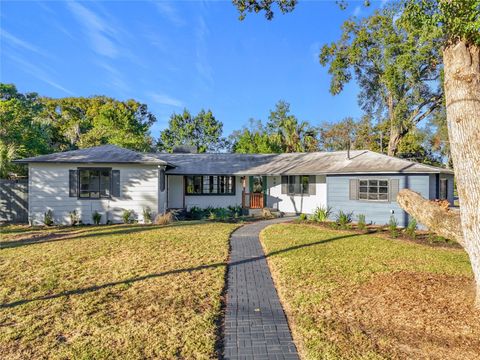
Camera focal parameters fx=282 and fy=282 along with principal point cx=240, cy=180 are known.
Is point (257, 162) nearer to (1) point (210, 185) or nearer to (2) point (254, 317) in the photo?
(1) point (210, 185)

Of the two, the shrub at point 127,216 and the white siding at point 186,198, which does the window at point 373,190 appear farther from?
the shrub at point 127,216

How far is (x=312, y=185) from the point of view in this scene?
1634 centimetres

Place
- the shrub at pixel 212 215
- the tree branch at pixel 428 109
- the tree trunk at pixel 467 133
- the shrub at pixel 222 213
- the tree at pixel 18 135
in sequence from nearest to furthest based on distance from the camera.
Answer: the tree trunk at pixel 467 133, the tree at pixel 18 135, the shrub at pixel 212 215, the shrub at pixel 222 213, the tree branch at pixel 428 109

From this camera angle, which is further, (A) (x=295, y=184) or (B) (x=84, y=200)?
(A) (x=295, y=184)

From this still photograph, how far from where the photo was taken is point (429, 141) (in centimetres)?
4106

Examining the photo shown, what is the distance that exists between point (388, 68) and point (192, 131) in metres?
27.8

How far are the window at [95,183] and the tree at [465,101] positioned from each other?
1260 centimetres

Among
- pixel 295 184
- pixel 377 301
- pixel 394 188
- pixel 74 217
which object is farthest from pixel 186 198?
pixel 377 301

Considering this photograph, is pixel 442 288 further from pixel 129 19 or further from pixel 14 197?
pixel 14 197

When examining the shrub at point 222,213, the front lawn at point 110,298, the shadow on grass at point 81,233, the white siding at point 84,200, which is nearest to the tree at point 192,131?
the shrub at point 222,213

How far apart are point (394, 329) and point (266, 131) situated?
36613 millimetres

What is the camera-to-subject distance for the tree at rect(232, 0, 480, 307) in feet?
13.6

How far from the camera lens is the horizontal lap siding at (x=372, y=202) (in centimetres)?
1264

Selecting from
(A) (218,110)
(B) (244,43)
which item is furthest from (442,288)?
(A) (218,110)
